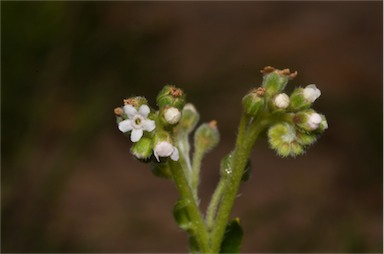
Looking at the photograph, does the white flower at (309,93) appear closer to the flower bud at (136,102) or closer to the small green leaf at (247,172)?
the small green leaf at (247,172)

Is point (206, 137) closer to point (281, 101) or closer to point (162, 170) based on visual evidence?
point (162, 170)

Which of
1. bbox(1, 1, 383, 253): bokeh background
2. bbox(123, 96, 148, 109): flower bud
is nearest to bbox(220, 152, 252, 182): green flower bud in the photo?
bbox(123, 96, 148, 109): flower bud

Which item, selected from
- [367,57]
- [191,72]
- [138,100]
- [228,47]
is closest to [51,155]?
[191,72]

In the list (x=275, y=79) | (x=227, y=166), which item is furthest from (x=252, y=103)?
(x=227, y=166)

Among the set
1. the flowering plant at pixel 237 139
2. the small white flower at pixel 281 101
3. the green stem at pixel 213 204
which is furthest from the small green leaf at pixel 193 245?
the small white flower at pixel 281 101

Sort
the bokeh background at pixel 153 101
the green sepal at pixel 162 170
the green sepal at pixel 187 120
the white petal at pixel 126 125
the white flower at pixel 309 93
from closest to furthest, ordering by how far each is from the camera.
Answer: the white petal at pixel 126 125, the white flower at pixel 309 93, the green sepal at pixel 162 170, the green sepal at pixel 187 120, the bokeh background at pixel 153 101

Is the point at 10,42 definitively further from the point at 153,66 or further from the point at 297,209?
the point at 297,209
